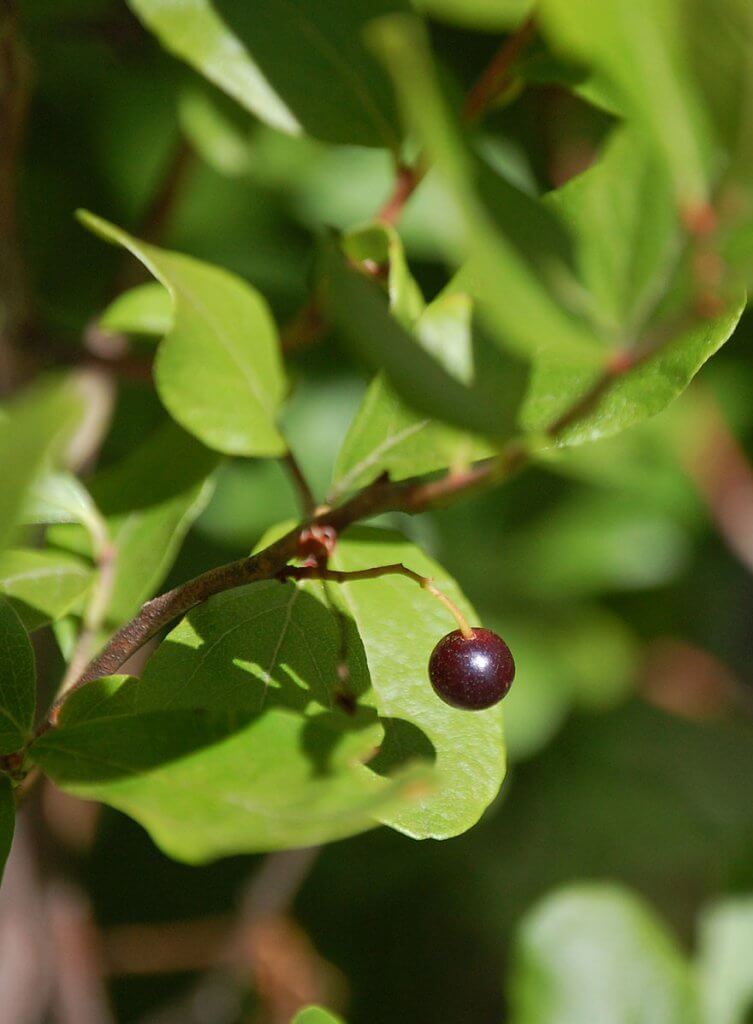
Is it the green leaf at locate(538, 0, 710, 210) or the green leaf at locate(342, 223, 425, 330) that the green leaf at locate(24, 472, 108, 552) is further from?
the green leaf at locate(538, 0, 710, 210)

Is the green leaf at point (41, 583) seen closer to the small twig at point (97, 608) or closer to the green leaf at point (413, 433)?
the small twig at point (97, 608)


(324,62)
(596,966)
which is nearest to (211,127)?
(324,62)

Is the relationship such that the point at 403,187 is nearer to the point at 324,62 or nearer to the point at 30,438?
the point at 324,62

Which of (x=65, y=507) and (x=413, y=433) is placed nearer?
(x=413, y=433)

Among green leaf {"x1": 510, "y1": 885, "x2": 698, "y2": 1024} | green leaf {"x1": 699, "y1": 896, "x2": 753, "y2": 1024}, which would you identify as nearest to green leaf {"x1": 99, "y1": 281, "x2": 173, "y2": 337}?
green leaf {"x1": 510, "y1": 885, "x2": 698, "y2": 1024}

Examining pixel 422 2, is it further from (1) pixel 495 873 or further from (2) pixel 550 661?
(1) pixel 495 873
